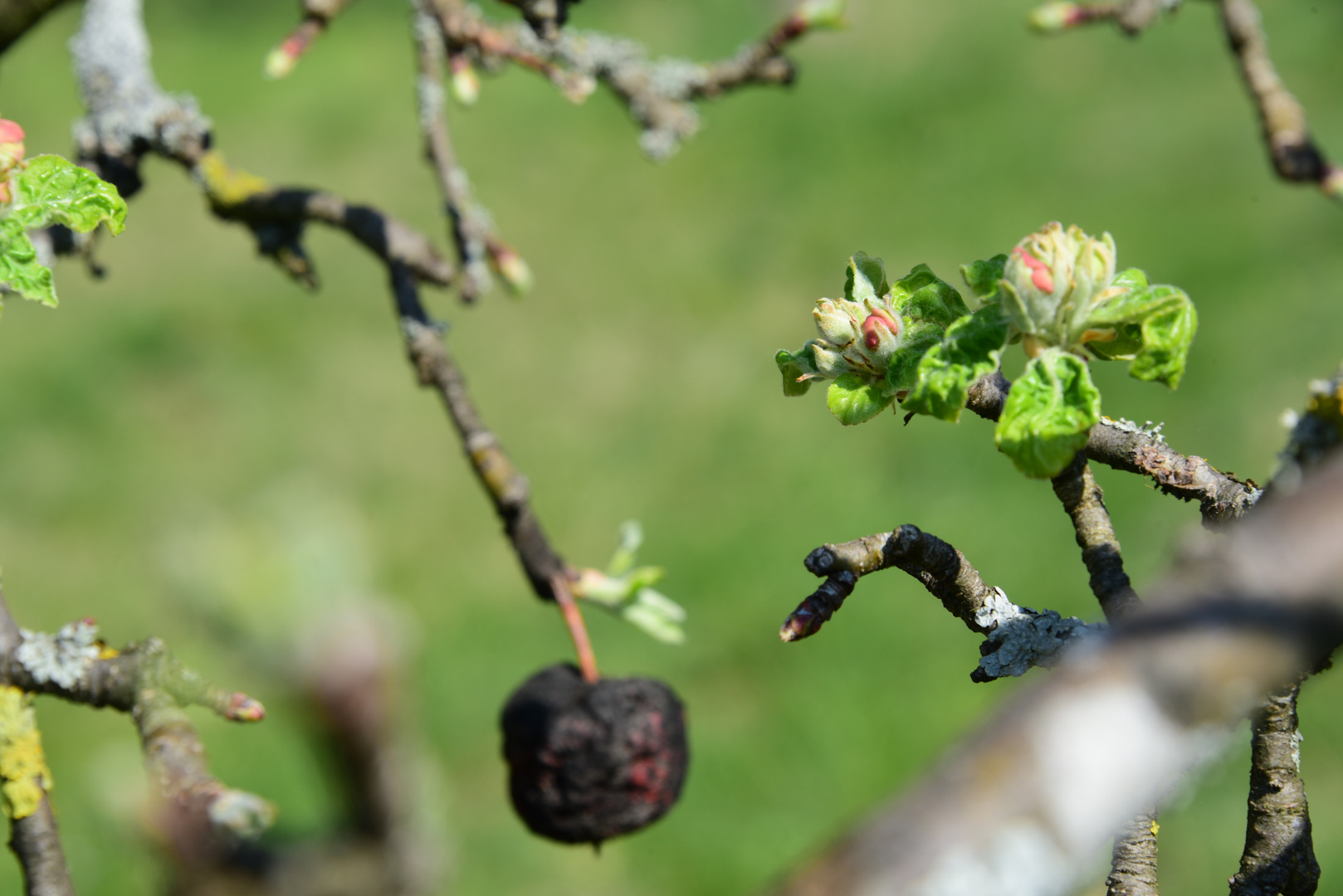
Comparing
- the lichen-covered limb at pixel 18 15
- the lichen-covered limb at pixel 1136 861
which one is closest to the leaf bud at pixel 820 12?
the lichen-covered limb at pixel 18 15

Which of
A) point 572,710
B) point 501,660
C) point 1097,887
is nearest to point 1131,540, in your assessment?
point 501,660

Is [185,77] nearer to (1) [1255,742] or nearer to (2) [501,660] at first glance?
(2) [501,660]

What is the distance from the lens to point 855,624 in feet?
15.7

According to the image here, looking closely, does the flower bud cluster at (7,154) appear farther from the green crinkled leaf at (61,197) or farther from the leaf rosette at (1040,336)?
the leaf rosette at (1040,336)

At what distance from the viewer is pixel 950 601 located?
119 cm

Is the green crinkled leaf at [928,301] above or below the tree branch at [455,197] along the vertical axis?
below

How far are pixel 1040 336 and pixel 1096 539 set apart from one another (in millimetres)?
221

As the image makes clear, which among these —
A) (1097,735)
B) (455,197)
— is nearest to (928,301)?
(1097,735)

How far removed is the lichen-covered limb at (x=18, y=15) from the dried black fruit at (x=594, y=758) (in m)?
1.13

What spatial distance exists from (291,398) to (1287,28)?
665 cm

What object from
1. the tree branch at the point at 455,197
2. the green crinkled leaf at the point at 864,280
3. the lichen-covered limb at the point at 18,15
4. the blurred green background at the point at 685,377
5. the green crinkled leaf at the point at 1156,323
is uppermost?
the blurred green background at the point at 685,377

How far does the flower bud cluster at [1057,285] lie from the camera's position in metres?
1.00

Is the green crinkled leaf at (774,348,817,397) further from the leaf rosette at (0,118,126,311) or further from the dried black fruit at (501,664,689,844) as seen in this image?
the leaf rosette at (0,118,126,311)

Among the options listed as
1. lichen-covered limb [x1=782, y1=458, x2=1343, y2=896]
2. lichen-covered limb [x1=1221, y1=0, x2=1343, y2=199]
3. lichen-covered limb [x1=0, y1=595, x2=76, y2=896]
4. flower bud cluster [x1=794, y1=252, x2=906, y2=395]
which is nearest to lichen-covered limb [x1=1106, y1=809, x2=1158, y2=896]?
flower bud cluster [x1=794, y1=252, x2=906, y2=395]
